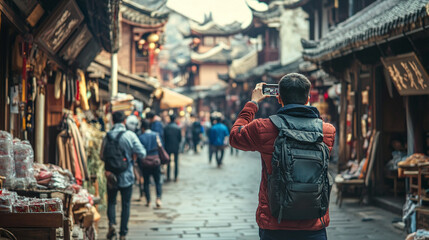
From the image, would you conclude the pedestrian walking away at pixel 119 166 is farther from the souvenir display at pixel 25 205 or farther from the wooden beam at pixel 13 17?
the souvenir display at pixel 25 205

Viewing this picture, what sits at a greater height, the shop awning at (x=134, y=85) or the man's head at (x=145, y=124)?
the shop awning at (x=134, y=85)

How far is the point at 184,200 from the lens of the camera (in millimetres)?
13508

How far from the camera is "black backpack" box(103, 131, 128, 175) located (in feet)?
28.2

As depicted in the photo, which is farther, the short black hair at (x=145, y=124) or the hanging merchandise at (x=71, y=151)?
the short black hair at (x=145, y=124)

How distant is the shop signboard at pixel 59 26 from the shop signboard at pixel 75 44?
40cm

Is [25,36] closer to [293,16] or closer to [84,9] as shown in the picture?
[84,9]

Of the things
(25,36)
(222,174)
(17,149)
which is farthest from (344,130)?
(17,149)

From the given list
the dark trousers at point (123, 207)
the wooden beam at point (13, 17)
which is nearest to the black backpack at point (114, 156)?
the dark trousers at point (123, 207)

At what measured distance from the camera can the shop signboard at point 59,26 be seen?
806cm

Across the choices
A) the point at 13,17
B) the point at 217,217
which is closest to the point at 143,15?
the point at 217,217

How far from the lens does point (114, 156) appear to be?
862 cm

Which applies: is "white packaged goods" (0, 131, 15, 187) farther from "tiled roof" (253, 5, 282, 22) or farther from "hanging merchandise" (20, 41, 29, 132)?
"tiled roof" (253, 5, 282, 22)

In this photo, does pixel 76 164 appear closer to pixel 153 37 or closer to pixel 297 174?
pixel 297 174

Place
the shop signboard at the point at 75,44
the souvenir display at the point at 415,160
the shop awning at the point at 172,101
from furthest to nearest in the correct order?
1. the shop awning at the point at 172,101
2. the shop signboard at the point at 75,44
3. the souvenir display at the point at 415,160
